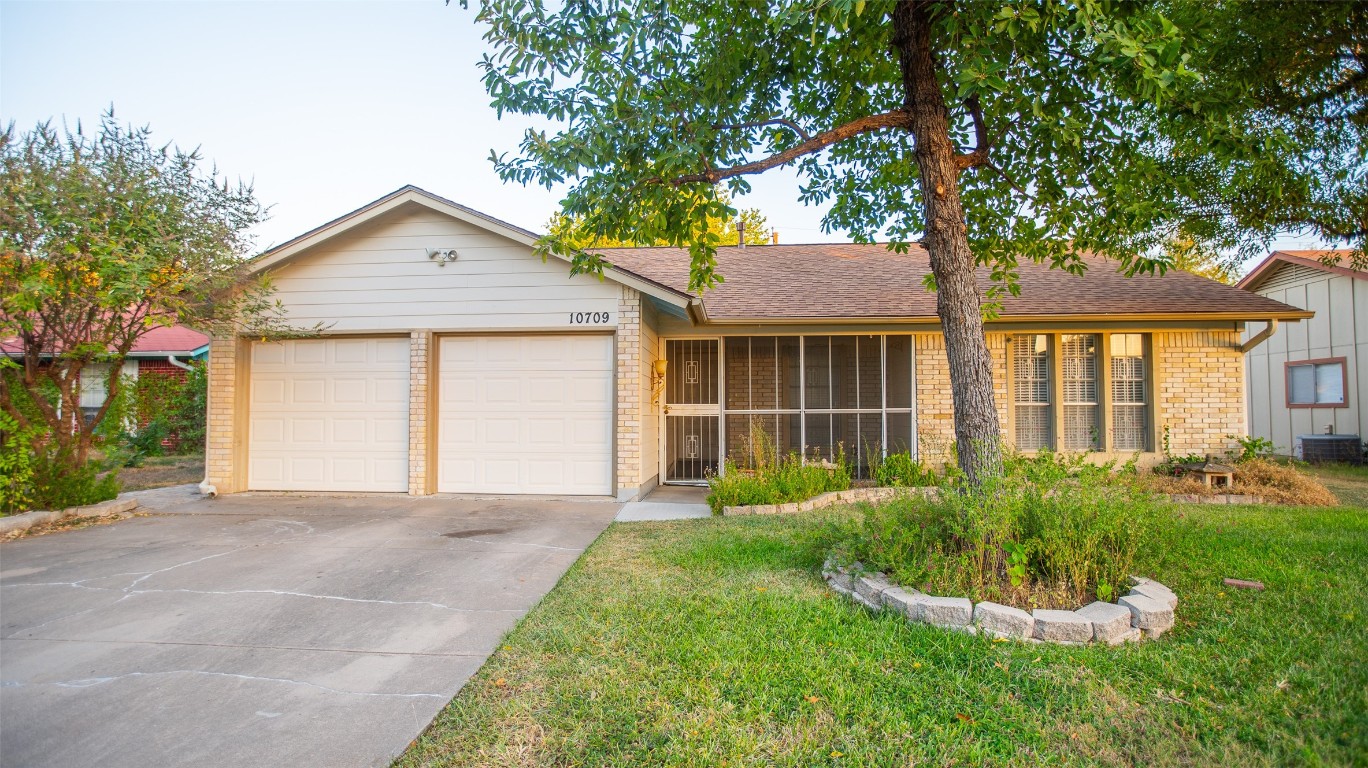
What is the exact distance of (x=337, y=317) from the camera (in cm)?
938

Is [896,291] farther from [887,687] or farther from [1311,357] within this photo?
[1311,357]

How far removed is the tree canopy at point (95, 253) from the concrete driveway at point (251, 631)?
1.96 meters

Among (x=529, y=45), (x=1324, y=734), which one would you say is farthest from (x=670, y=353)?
(x=1324, y=734)

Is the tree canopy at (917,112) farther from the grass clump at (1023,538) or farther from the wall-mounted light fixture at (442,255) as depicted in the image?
the wall-mounted light fixture at (442,255)

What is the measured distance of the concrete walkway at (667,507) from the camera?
779 cm

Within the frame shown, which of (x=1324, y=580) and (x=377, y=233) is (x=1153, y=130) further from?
(x=377, y=233)

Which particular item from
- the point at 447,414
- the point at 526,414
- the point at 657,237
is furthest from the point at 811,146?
the point at 447,414

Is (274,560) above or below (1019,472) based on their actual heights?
below

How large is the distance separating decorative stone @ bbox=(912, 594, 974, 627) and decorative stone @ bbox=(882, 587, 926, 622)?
0.08 ft

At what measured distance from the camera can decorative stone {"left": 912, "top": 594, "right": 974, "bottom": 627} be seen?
3.70m

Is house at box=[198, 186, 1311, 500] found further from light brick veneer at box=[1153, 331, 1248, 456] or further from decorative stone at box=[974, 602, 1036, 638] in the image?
decorative stone at box=[974, 602, 1036, 638]

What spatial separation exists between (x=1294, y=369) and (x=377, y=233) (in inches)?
792

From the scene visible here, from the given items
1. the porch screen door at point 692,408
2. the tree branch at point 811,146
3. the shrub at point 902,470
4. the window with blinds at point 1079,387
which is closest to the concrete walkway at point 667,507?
the porch screen door at point 692,408

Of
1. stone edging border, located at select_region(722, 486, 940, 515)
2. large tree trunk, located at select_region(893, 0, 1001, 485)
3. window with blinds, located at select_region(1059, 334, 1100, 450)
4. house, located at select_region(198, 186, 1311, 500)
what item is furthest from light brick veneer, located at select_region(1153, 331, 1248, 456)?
large tree trunk, located at select_region(893, 0, 1001, 485)
